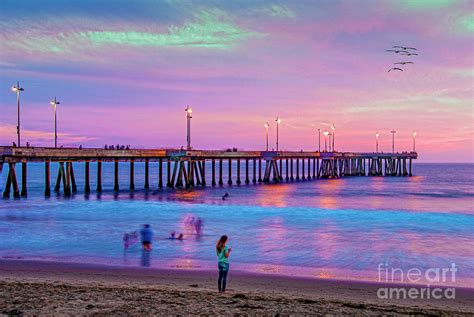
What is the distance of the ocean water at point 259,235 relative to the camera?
17.4 meters

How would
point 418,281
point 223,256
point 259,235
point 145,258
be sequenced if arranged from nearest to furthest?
point 223,256 < point 418,281 < point 145,258 < point 259,235

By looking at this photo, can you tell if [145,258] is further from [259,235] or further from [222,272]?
[259,235]

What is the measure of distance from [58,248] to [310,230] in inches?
489

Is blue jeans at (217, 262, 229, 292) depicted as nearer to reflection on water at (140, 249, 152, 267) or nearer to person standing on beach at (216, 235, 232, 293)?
person standing on beach at (216, 235, 232, 293)

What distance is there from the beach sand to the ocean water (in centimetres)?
151

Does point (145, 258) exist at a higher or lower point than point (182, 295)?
lower

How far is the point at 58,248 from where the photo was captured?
2006cm

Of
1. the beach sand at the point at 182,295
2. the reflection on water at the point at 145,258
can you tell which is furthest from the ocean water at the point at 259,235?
the beach sand at the point at 182,295

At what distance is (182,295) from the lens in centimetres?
1134

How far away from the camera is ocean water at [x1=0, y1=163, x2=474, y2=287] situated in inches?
685

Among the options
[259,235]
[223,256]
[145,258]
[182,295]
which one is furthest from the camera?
[259,235]

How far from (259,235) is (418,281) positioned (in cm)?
1039


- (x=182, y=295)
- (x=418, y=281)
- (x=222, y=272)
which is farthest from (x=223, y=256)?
(x=418, y=281)

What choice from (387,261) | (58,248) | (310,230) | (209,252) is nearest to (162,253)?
(209,252)
